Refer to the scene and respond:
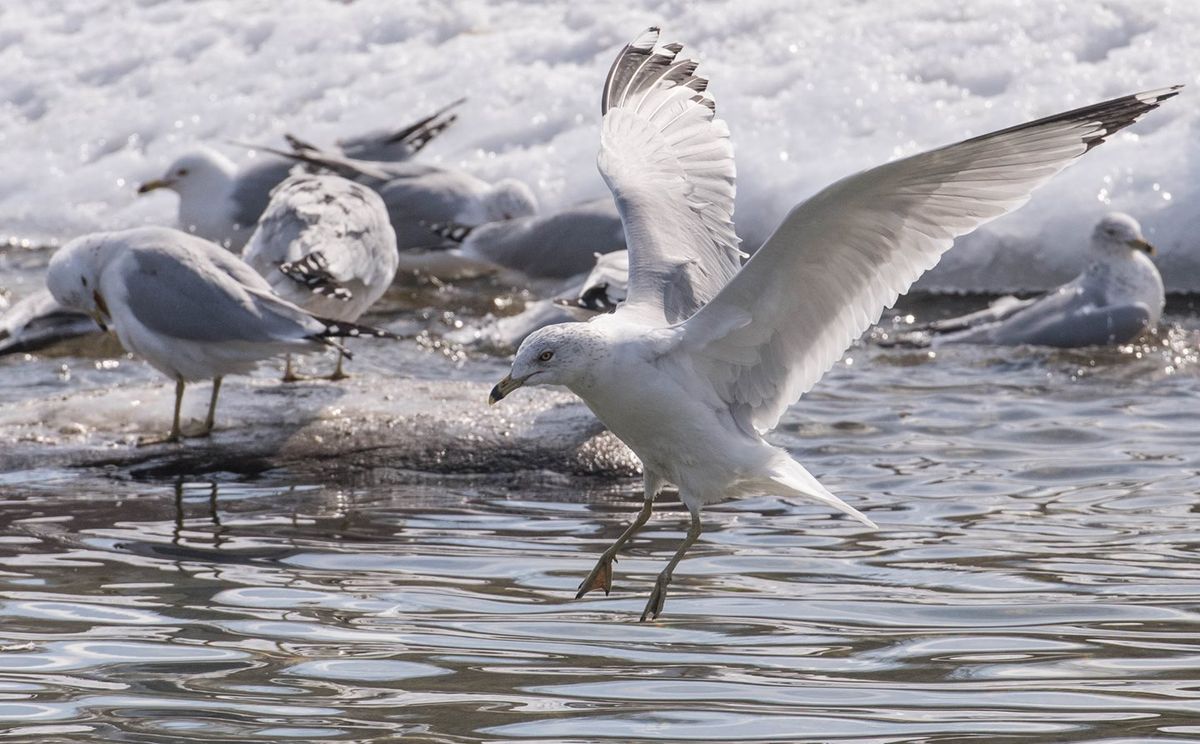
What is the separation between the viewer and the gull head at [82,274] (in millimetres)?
7207

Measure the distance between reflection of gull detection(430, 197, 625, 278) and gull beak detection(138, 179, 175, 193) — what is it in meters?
1.81

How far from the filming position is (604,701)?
377 cm

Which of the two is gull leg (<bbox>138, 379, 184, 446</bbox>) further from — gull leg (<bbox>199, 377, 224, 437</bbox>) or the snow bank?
the snow bank

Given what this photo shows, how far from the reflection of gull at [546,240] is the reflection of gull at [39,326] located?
2834 mm

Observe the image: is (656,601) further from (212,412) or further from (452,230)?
(452,230)

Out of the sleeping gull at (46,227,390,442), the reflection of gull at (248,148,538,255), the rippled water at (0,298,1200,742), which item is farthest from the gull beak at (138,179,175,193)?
the rippled water at (0,298,1200,742)

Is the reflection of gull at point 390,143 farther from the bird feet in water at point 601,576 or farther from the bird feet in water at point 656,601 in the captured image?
the bird feet in water at point 656,601

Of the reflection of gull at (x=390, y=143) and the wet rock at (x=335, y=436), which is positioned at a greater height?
the reflection of gull at (x=390, y=143)

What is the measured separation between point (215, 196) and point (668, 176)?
6.40 metres

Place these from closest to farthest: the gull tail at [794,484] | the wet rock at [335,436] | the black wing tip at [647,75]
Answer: the gull tail at [794,484]
the black wing tip at [647,75]
the wet rock at [335,436]

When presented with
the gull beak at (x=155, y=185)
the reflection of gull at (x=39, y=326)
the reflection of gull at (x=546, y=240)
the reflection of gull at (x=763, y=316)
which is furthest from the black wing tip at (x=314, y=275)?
the gull beak at (x=155, y=185)

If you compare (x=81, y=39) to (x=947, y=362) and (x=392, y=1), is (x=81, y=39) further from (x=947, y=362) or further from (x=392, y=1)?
(x=947, y=362)

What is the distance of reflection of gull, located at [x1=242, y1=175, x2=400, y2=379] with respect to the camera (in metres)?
7.73

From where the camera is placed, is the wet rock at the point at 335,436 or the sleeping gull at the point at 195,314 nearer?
the wet rock at the point at 335,436
